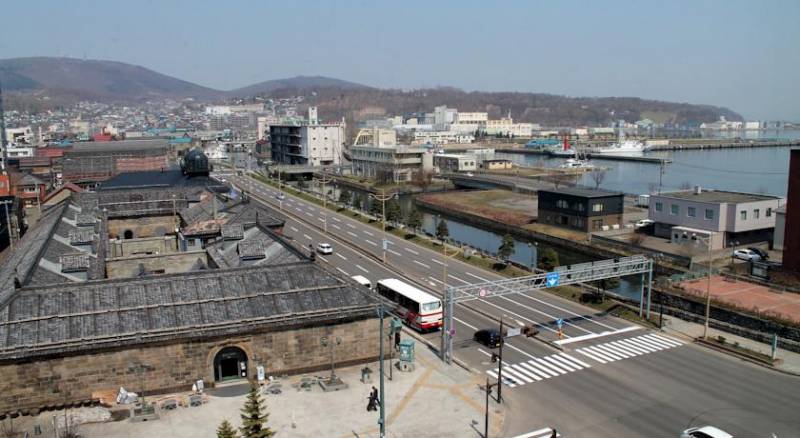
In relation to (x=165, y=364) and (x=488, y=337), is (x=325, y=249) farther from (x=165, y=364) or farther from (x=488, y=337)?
(x=165, y=364)

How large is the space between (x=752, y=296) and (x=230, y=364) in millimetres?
31403

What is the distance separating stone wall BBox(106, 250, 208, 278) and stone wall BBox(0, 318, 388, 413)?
34.5ft

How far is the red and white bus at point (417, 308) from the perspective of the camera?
32812mm

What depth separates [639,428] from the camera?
22.1 metres

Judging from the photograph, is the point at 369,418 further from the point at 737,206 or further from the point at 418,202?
the point at 418,202

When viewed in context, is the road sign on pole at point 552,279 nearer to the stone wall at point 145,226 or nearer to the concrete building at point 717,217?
the concrete building at point 717,217

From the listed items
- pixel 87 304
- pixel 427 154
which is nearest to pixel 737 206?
pixel 87 304

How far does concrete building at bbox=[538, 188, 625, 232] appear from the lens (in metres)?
61.6

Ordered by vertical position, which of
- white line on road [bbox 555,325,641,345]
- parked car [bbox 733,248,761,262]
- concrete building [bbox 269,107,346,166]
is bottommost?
white line on road [bbox 555,325,641,345]

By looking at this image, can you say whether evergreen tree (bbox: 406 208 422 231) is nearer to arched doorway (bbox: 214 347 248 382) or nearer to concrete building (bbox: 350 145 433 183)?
arched doorway (bbox: 214 347 248 382)

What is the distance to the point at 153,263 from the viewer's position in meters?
34.5

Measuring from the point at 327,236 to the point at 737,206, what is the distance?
37.7m

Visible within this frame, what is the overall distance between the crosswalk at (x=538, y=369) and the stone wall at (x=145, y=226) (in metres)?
33.7

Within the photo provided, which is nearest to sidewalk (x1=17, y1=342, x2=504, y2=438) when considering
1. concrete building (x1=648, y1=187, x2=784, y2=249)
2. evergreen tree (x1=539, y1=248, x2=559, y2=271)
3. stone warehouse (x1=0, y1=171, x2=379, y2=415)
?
stone warehouse (x1=0, y1=171, x2=379, y2=415)
